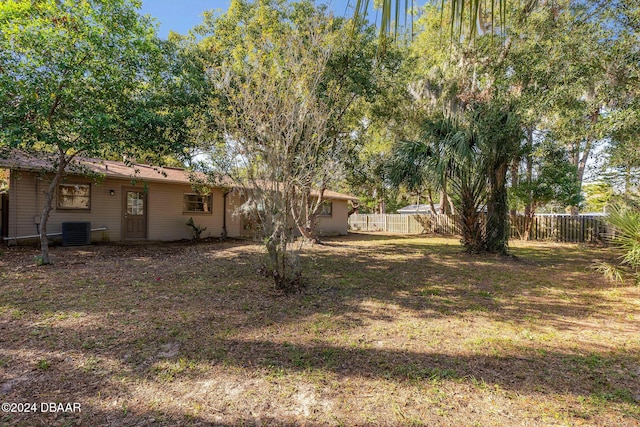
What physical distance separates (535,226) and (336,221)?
33.3ft

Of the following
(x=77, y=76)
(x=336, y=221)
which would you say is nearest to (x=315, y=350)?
(x=77, y=76)

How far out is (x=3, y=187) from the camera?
950 cm

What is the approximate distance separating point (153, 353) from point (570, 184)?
16758 millimetres

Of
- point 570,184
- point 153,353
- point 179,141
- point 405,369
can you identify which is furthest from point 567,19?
point 153,353

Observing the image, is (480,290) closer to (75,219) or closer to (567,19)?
(567,19)

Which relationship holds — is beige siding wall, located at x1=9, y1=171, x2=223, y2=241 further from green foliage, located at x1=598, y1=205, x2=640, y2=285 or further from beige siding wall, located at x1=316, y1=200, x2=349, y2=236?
green foliage, located at x1=598, y1=205, x2=640, y2=285

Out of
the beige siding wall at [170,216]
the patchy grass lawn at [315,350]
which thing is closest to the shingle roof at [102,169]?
the beige siding wall at [170,216]

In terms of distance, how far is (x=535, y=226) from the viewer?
647 inches

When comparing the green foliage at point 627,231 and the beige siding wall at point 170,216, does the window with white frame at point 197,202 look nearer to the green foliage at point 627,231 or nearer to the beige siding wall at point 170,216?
the beige siding wall at point 170,216

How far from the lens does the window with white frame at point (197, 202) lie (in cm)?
1316

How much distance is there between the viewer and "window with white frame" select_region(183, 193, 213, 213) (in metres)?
13.2

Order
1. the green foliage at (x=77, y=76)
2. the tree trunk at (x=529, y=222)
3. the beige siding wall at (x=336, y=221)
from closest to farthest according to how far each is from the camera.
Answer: the green foliage at (x=77, y=76)
the tree trunk at (x=529, y=222)
the beige siding wall at (x=336, y=221)

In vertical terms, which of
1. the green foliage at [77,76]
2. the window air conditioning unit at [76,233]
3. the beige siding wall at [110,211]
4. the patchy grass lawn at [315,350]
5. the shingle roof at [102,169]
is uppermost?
the green foliage at [77,76]

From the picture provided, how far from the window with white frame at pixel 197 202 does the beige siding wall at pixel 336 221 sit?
6.24m
